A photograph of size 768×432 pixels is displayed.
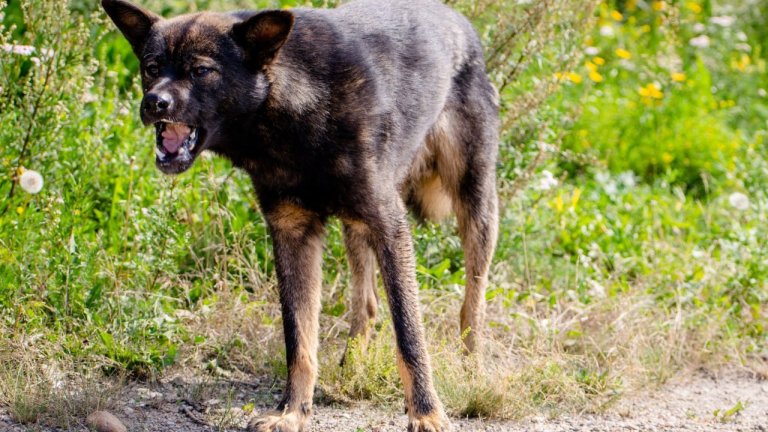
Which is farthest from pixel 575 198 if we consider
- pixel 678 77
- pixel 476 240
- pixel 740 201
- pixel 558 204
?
pixel 678 77

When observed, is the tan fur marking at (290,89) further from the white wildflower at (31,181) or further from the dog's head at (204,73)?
the white wildflower at (31,181)

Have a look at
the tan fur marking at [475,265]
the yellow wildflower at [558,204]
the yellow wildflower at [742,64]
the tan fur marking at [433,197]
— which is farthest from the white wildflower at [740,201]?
the yellow wildflower at [742,64]

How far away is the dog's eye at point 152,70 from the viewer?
388 centimetres

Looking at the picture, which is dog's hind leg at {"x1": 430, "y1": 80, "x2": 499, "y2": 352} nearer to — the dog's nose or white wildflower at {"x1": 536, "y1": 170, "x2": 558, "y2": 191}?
white wildflower at {"x1": 536, "y1": 170, "x2": 558, "y2": 191}

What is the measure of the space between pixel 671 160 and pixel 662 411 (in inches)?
125

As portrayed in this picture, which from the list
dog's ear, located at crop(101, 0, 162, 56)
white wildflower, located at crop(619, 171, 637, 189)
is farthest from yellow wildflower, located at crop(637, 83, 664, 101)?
dog's ear, located at crop(101, 0, 162, 56)

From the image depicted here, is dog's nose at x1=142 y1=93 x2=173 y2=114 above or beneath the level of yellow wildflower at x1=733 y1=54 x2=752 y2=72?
above

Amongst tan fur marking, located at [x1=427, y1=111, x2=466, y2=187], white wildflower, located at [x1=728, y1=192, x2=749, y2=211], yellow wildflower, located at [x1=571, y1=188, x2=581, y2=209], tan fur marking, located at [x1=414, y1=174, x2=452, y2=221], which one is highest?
tan fur marking, located at [x1=427, y1=111, x2=466, y2=187]

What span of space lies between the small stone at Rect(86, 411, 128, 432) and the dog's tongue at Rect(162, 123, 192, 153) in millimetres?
1066

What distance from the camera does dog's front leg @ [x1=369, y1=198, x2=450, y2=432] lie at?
416 cm

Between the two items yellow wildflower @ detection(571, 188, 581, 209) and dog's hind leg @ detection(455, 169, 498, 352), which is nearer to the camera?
dog's hind leg @ detection(455, 169, 498, 352)

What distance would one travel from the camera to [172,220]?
4805mm

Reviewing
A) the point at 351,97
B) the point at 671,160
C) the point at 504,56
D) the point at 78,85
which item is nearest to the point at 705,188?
the point at 671,160

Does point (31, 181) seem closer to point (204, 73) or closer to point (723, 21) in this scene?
point (204, 73)
